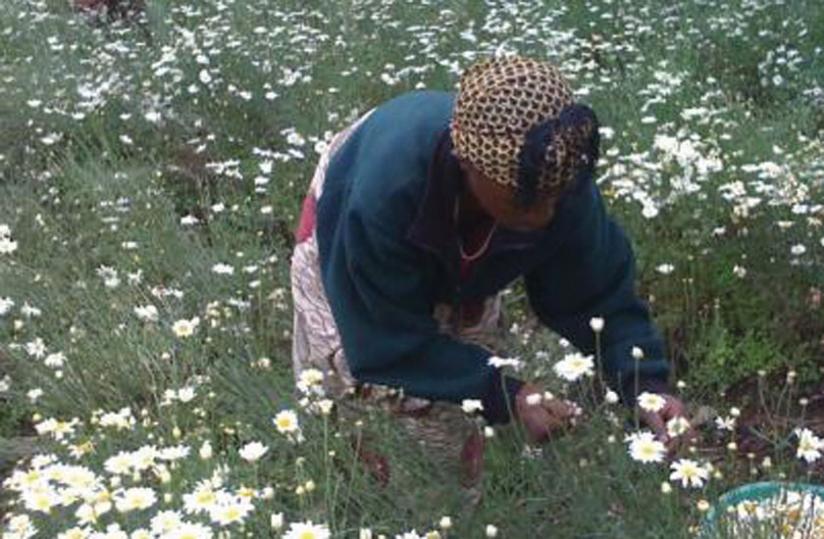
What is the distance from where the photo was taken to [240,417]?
2.88m

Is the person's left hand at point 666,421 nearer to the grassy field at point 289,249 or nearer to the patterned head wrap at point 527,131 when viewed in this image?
the grassy field at point 289,249

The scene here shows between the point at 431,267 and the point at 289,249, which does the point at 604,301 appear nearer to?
the point at 431,267

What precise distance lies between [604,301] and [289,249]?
1.95 metres

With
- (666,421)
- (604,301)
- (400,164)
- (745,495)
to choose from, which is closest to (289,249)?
(604,301)

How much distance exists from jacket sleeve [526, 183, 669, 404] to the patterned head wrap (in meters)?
0.41

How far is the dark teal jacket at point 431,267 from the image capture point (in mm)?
2244

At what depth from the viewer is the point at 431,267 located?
7.79 feet

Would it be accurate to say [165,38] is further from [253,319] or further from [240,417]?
[240,417]

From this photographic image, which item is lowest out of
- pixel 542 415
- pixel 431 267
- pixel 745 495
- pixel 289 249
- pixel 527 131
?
pixel 289 249

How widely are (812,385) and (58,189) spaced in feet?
9.15

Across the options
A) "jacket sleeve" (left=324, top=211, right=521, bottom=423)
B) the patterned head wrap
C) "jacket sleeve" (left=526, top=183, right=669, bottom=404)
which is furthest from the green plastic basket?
the patterned head wrap

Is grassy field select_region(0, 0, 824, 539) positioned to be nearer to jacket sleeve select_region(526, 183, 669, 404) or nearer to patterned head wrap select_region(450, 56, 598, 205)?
jacket sleeve select_region(526, 183, 669, 404)

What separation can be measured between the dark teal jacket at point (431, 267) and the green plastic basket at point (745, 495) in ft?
0.95

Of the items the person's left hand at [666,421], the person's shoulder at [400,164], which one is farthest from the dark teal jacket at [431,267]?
the person's left hand at [666,421]
